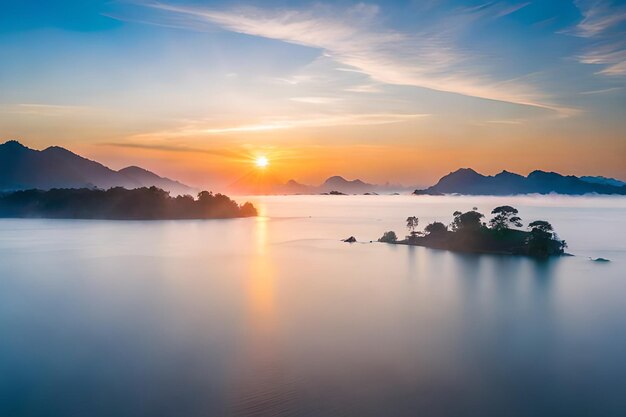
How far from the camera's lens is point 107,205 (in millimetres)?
88312

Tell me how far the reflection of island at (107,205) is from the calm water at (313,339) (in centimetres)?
5503

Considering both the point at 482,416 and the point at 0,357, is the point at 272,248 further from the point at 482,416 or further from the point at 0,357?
the point at 482,416

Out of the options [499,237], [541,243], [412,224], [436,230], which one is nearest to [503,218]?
[499,237]

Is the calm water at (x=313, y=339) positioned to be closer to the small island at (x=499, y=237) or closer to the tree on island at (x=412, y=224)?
the small island at (x=499, y=237)

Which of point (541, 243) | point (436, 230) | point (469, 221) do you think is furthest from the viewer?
point (436, 230)

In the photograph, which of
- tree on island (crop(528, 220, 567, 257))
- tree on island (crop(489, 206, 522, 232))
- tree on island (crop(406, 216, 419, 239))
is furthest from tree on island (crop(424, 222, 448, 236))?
tree on island (crop(528, 220, 567, 257))

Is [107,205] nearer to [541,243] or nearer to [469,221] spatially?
[469,221]

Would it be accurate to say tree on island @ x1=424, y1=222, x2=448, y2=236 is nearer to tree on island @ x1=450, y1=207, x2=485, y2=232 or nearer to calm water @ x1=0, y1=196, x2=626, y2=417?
tree on island @ x1=450, y1=207, x2=485, y2=232

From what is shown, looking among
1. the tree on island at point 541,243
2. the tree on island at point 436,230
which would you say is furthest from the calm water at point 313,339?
the tree on island at point 436,230

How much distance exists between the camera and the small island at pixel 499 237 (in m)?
38.2

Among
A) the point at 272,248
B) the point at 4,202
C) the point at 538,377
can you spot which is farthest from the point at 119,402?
the point at 4,202

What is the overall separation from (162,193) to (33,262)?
5849 cm

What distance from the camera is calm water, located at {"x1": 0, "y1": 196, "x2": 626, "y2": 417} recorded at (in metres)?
10.6

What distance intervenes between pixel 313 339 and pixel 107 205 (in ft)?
277
